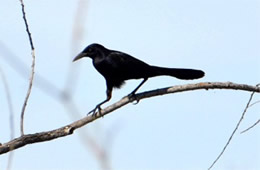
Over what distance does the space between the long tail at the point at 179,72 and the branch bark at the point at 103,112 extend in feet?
3.59

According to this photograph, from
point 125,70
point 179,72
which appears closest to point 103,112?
point 125,70

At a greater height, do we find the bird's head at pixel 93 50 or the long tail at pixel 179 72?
the bird's head at pixel 93 50

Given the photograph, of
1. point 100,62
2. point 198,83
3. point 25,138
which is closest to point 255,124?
point 198,83

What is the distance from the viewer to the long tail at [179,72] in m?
6.19

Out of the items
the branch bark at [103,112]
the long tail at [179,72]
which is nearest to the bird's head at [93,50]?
the long tail at [179,72]

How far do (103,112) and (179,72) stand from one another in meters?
1.79

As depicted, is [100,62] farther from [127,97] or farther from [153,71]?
[127,97]

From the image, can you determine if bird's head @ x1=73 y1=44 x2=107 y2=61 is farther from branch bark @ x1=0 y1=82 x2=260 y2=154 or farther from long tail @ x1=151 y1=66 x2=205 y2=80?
branch bark @ x1=0 y1=82 x2=260 y2=154

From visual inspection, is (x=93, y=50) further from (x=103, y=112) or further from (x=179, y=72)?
(x=103, y=112)

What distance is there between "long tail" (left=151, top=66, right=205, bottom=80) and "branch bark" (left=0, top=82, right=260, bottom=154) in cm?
109

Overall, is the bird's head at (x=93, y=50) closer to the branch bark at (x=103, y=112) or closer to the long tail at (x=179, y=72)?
the long tail at (x=179, y=72)

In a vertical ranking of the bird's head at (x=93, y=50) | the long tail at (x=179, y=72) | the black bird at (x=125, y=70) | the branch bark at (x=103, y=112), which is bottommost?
the branch bark at (x=103, y=112)

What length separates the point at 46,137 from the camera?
4.46m

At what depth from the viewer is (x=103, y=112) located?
4.72 meters
